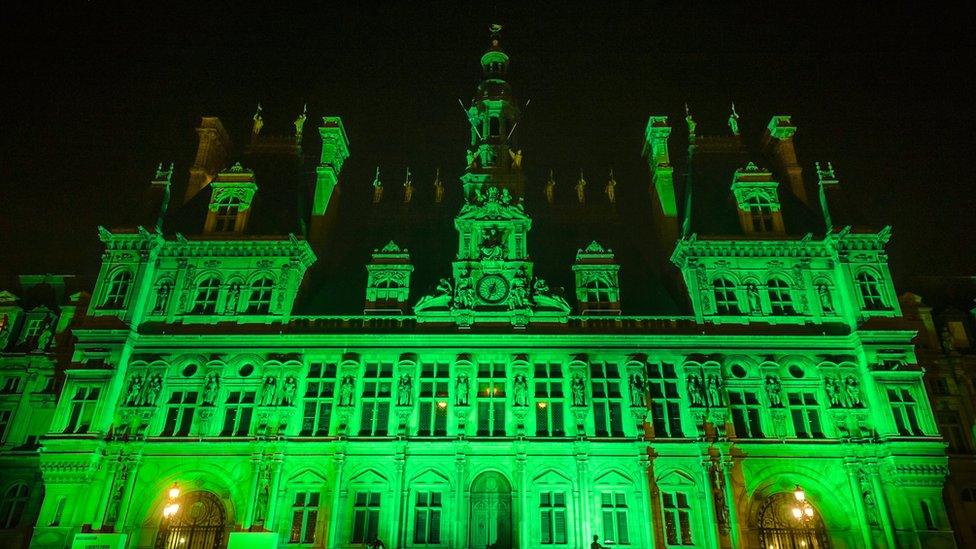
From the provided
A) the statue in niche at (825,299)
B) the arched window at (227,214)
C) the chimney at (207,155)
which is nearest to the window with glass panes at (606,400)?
the statue in niche at (825,299)

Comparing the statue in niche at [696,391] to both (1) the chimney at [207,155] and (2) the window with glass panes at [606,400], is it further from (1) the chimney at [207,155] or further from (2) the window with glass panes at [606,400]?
(1) the chimney at [207,155]

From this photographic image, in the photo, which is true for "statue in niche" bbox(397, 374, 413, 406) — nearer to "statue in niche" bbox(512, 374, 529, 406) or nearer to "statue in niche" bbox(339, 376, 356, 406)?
"statue in niche" bbox(339, 376, 356, 406)

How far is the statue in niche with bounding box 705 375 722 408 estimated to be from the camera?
1177 inches

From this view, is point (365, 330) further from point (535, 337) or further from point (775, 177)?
point (775, 177)

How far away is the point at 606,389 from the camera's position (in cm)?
3055

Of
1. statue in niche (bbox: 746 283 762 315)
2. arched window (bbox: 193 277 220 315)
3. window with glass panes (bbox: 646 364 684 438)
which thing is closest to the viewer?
window with glass panes (bbox: 646 364 684 438)

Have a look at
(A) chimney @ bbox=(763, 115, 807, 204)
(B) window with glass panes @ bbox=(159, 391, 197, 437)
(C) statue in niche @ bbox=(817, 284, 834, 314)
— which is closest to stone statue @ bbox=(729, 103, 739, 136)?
(A) chimney @ bbox=(763, 115, 807, 204)

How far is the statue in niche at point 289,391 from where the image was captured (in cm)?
3030

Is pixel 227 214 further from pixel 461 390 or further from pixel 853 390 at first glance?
pixel 853 390

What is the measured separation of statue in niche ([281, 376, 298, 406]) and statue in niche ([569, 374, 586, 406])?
43.3ft

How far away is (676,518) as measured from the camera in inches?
1107

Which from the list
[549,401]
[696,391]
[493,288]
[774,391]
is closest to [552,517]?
[549,401]

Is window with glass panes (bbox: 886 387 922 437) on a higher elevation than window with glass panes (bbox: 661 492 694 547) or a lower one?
higher

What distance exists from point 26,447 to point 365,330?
19.5m
